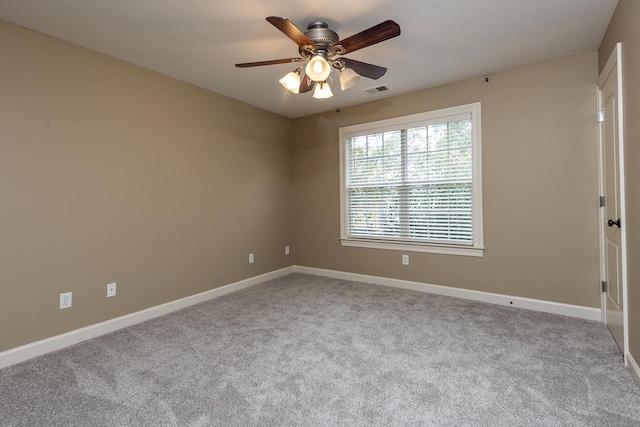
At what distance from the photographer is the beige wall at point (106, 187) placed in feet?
7.77

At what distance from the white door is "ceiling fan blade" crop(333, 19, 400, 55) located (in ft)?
5.48

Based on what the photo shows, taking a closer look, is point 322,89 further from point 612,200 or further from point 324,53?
point 612,200

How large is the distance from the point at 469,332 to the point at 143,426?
2.46 m

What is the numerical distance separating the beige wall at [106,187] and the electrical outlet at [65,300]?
4 cm

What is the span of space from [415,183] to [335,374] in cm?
264

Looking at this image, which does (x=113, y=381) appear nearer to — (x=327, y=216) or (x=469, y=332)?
(x=469, y=332)

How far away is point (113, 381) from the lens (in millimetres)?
2033

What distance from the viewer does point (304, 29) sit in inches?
98.3

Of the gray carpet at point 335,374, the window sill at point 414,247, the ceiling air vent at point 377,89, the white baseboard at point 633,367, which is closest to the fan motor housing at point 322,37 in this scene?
the ceiling air vent at point 377,89

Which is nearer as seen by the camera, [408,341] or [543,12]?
[543,12]

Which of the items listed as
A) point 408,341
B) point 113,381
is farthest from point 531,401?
point 113,381

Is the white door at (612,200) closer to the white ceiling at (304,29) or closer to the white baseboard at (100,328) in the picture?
the white ceiling at (304,29)

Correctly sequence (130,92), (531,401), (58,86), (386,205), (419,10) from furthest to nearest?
1. (386,205)
2. (130,92)
3. (58,86)
4. (419,10)
5. (531,401)

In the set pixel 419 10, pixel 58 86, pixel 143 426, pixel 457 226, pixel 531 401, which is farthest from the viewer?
pixel 457 226
